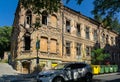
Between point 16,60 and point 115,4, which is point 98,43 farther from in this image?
point 115,4

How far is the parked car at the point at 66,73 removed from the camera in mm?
16109

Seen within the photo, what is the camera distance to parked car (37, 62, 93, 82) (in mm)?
16109

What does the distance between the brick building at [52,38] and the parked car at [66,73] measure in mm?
7885

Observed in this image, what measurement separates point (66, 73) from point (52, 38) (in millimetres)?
15750

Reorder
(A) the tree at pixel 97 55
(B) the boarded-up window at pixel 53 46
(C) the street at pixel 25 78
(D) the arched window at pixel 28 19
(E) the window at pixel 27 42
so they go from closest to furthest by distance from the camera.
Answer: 1. (C) the street at pixel 25 78
2. (E) the window at pixel 27 42
3. (D) the arched window at pixel 28 19
4. (B) the boarded-up window at pixel 53 46
5. (A) the tree at pixel 97 55

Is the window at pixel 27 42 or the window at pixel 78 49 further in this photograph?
the window at pixel 78 49

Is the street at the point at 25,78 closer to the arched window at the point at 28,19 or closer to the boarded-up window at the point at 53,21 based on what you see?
the arched window at the point at 28,19

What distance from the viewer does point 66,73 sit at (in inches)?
667

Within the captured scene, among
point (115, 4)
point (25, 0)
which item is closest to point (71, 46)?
point (115, 4)

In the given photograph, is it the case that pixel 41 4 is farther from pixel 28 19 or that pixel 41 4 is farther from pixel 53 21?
pixel 53 21

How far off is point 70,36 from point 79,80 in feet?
59.4

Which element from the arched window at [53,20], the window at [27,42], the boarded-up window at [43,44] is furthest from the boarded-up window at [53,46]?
the window at [27,42]

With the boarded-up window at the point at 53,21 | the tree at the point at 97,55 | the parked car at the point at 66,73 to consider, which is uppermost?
the boarded-up window at the point at 53,21

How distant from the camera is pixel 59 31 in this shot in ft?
110
